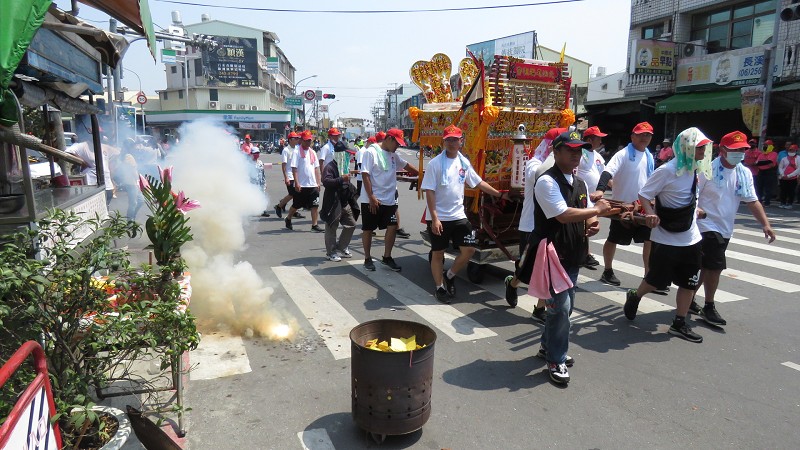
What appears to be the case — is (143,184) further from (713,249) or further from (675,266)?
(713,249)

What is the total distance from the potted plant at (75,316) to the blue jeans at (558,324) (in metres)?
2.69

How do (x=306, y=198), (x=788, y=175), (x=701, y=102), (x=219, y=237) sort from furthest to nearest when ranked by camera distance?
(x=701, y=102)
(x=788, y=175)
(x=306, y=198)
(x=219, y=237)

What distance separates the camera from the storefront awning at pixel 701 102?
16.6m

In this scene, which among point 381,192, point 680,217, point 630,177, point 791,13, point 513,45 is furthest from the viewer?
point 513,45

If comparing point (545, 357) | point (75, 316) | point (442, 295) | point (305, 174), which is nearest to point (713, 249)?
point (545, 357)

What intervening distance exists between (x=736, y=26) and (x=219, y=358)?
20.9 metres

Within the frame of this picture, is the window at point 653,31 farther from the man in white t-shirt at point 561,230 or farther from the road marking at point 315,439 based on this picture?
the road marking at point 315,439

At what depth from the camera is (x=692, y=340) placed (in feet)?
16.5

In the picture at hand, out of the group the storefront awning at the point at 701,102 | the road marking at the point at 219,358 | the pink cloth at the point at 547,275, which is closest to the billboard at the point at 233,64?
the storefront awning at the point at 701,102

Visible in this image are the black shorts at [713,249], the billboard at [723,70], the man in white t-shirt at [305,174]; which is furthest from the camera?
the billboard at [723,70]

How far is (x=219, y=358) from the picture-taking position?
4508mm

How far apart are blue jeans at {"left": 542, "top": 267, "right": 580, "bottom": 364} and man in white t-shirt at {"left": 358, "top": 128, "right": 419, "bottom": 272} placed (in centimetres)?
356

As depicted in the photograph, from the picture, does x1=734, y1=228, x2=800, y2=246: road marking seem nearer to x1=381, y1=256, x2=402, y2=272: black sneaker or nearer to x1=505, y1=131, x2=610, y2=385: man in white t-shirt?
x1=381, y1=256, x2=402, y2=272: black sneaker

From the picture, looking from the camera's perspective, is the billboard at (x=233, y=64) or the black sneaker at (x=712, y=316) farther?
the billboard at (x=233, y=64)
